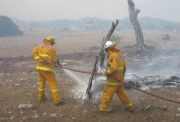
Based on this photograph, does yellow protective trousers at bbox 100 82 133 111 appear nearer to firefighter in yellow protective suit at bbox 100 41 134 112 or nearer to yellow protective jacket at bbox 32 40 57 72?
firefighter in yellow protective suit at bbox 100 41 134 112

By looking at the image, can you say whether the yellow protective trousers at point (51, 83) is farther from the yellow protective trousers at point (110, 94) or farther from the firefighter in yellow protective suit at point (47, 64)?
the yellow protective trousers at point (110, 94)

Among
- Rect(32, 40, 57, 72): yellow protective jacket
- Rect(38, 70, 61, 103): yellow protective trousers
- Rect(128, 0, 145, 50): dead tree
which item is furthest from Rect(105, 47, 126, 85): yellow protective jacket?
Rect(128, 0, 145, 50): dead tree

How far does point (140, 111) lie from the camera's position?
21.8 feet

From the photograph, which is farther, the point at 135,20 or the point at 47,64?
the point at 135,20

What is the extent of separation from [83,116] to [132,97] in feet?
6.29

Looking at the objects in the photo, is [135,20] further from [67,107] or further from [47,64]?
[67,107]

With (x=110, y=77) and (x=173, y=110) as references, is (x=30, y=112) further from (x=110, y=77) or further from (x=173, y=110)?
(x=173, y=110)

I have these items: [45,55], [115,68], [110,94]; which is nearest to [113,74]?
[115,68]

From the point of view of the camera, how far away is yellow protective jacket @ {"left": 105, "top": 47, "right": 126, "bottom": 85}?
244 inches

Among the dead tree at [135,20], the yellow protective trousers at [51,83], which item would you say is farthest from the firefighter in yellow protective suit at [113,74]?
the dead tree at [135,20]

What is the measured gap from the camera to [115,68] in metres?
6.18

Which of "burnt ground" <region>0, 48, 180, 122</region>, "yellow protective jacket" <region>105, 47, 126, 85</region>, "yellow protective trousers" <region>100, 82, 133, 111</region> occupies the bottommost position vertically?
"burnt ground" <region>0, 48, 180, 122</region>

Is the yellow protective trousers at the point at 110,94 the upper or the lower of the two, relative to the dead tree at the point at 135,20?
lower

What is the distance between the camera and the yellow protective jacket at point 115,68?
6199mm
